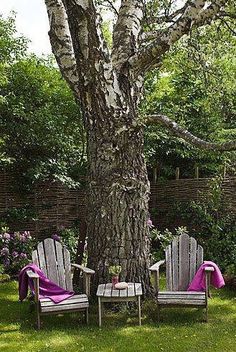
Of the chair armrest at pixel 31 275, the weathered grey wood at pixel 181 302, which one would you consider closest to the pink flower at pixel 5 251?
the chair armrest at pixel 31 275

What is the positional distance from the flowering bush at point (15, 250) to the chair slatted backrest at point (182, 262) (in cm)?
268

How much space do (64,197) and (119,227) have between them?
3.50m

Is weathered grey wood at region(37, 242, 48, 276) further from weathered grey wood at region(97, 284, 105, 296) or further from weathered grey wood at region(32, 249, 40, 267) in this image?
weathered grey wood at region(97, 284, 105, 296)

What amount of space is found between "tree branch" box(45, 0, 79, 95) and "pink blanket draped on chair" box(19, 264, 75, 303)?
7.28ft

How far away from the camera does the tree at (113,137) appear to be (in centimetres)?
538

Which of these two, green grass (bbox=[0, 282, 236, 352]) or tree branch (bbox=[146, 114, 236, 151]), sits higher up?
tree branch (bbox=[146, 114, 236, 151])

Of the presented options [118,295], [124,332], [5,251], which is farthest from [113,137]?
[5,251]

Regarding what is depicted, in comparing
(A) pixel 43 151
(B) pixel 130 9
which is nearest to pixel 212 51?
(B) pixel 130 9

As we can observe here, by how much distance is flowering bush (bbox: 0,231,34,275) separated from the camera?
7410 mm

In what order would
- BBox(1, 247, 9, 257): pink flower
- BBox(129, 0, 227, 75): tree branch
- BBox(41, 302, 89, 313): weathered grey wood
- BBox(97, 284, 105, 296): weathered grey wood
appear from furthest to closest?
1. BBox(1, 247, 9, 257): pink flower
2. BBox(129, 0, 227, 75): tree branch
3. BBox(97, 284, 105, 296): weathered grey wood
4. BBox(41, 302, 89, 313): weathered grey wood

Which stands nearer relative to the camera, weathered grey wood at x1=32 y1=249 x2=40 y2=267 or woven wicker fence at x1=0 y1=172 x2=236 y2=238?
weathered grey wood at x1=32 y1=249 x2=40 y2=267

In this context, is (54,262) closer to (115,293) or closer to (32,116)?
(115,293)

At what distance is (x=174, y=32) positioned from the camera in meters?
5.36

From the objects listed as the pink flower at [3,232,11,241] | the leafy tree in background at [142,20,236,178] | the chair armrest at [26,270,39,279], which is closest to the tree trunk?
the chair armrest at [26,270,39,279]
